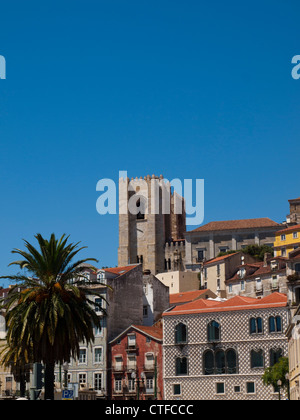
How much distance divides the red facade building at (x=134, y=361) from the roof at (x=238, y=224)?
3192 inches

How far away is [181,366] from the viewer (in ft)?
260

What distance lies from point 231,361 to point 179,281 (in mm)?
61669

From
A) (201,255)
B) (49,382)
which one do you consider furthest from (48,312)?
(201,255)

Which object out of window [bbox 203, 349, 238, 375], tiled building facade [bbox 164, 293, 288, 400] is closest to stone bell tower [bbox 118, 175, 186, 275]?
tiled building facade [bbox 164, 293, 288, 400]

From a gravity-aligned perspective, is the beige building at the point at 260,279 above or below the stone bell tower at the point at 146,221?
below

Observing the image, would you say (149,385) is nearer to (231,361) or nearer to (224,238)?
(231,361)

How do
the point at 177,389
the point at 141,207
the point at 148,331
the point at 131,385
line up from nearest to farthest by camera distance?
the point at 177,389 < the point at 131,385 < the point at 148,331 < the point at 141,207

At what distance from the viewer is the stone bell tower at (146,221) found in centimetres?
17888

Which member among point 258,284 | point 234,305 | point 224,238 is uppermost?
point 224,238

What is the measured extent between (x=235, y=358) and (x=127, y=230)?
355ft

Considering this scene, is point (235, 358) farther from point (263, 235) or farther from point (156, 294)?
point (263, 235)

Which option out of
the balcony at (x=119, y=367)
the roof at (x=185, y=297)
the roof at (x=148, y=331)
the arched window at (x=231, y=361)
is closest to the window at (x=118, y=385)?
the balcony at (x=119, y=367)

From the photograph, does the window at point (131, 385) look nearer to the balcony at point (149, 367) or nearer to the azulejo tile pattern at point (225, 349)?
the balcony at point (149, 367)
